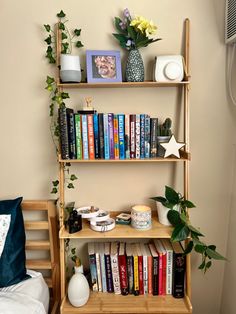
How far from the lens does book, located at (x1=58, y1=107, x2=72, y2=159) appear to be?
1.23 metres

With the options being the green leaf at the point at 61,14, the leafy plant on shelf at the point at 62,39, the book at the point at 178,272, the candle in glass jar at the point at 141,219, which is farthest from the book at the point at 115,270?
the green leaf at the point at 61,14

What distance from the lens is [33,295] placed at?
4.09 feet

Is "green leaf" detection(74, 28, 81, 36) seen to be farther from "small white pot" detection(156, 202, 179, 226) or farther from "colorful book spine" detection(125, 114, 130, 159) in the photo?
"small white pot" detection(156, 202, 179, 226)

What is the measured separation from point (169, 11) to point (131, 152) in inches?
32.2

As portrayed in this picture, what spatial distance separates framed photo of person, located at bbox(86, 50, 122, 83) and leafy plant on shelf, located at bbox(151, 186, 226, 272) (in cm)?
68

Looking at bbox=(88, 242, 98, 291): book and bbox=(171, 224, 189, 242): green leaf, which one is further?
bbox=(88, 242, 98, 291): book

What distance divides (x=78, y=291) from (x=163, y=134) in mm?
992

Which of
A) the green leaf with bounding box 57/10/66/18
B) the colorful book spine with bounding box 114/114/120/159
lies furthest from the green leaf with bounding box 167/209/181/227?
the green leaf with bounding box 57/10/66/18

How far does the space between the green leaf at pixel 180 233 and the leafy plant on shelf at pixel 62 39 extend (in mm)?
1124

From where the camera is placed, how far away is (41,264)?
4.80ft

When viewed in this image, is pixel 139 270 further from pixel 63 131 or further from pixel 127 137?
pixel 63 131

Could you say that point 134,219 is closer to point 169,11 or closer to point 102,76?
point 102,76

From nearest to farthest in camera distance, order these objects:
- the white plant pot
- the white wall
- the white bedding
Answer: the white bedding < the white plant pot < the white wall

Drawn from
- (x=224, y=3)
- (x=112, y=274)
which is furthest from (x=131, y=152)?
(x=224, y=3)
